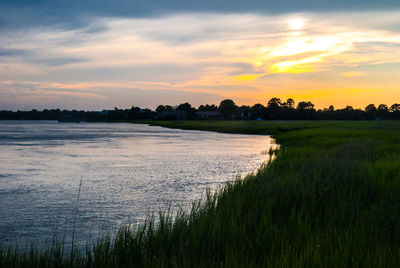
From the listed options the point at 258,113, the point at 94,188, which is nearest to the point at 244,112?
the point at 258,113

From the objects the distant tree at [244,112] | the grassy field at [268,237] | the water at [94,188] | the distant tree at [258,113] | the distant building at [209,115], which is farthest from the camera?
the distant building at [209,115]

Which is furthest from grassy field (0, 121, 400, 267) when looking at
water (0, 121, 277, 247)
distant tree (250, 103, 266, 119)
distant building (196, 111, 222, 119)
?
distant building (196, 111, 222, 119)

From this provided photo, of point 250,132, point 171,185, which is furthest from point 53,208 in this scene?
point 250,132

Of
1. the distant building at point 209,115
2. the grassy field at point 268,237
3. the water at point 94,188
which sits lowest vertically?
the water at point 94,188

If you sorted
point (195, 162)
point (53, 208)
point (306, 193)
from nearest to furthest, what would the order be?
point (306, 193) < point (53, 208) < point (195, 162)

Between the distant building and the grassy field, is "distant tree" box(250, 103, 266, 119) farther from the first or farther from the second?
the grassy field

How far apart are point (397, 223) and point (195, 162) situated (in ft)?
53.3

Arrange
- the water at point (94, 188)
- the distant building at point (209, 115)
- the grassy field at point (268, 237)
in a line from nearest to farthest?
the grassy field at point (268, 237)
the water at point (94, 188)
the distant building at point (209, 115)

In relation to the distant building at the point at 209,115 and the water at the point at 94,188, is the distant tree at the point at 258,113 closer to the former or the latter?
the distant building at the point at 209,115

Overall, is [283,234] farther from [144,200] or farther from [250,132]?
[250,132]

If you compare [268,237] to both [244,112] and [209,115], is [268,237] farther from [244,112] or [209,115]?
[209,115]

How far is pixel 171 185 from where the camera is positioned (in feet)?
51.3

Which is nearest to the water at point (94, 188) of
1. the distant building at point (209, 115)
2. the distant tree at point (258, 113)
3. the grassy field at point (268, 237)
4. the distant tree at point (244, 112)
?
the grassy field at point (268, 237)

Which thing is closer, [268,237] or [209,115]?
[268,237]
